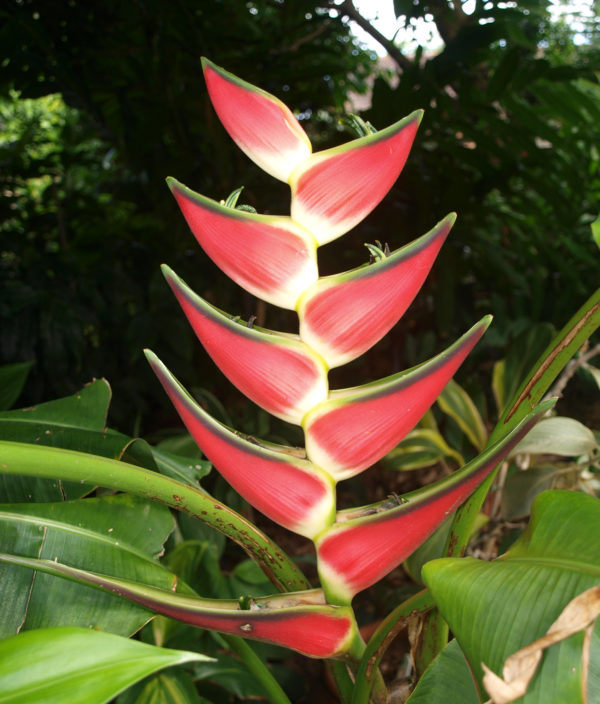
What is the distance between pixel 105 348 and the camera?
138 cm

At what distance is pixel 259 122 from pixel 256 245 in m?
0.08

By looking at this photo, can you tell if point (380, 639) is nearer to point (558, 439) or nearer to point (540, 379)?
point (540, 379)

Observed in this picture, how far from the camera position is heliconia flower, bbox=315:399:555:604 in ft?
1.08

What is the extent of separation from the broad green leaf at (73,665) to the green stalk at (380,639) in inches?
7.1

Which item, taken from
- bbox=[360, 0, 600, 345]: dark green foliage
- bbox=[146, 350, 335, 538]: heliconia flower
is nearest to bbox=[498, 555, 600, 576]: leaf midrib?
bbox=[146, 350, 335, 538]: heliconia flower

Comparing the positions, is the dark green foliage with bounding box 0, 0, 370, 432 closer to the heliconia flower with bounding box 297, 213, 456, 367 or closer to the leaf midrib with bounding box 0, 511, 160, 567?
the leaf midrib with bounding box 0, 511, 160, 567

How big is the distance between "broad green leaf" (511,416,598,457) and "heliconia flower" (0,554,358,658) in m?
0.38

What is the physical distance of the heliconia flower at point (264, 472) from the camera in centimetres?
34

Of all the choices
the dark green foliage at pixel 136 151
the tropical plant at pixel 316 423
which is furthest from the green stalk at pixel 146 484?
the dark green foliage at pixel 136 151

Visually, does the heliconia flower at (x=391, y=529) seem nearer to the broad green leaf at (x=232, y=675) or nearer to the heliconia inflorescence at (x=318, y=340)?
the heliconia inflorescence at (x=318, y=340)

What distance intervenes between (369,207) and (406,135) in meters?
0.05

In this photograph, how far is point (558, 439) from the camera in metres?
0.68

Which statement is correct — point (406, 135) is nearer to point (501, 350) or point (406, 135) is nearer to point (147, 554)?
point (147, 554)

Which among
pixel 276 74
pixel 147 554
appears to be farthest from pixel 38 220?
pixel 147 554
